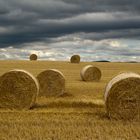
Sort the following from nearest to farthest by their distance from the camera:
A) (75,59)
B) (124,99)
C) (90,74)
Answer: (124,99) < (90,74) < (75,59)

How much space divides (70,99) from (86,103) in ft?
4.19

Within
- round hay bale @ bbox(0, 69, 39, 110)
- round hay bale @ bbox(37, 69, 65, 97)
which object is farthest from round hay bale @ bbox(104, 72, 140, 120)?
Result: round hay bale @ bbox(37, 69, 65, 97)

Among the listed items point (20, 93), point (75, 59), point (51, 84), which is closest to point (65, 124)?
point (20, 93)

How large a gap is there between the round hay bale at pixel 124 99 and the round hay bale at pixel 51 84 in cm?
589

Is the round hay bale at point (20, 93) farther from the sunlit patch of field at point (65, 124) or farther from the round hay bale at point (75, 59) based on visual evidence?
the round hay bale at point (75, 59)

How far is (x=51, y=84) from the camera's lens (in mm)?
16766

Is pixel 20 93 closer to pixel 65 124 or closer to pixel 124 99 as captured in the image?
pixel 65 124

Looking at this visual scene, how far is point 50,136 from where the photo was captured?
8.63 m

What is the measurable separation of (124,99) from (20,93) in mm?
3932

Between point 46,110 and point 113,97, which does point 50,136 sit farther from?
point 46,110

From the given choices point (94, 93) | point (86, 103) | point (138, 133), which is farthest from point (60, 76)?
point (138, 133)

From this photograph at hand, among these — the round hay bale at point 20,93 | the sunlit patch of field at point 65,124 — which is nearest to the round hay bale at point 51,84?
the sunlit patch of field at point 65,124

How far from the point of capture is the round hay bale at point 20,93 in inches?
508

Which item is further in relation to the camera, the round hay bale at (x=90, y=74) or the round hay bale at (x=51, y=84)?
the round hay bale at (x=90, y=74)
